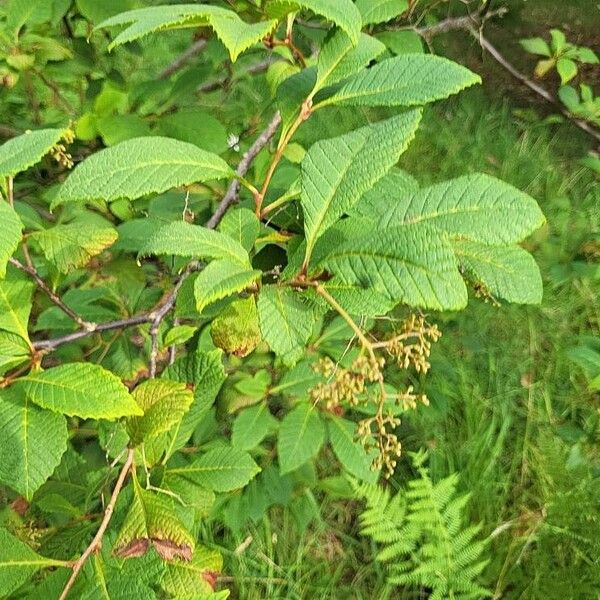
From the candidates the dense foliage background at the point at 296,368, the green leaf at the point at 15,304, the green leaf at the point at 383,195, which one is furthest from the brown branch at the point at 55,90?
the green leaf at the point at 383,195

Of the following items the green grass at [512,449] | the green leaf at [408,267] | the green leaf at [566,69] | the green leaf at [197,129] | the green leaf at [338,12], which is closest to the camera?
the green leaf at [408,267]

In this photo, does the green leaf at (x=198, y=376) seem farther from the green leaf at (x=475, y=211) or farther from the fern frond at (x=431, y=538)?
the fern frond at (x=431, y=538)

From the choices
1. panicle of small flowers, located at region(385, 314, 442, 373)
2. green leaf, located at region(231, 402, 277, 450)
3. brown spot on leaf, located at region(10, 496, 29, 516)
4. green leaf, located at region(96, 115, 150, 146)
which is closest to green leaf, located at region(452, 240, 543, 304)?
panicle of small flowers, located at region(385, 314, 442, 373)

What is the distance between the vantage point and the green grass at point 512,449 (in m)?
→ 1.96

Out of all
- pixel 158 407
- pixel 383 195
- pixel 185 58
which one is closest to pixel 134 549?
pixel 158 407

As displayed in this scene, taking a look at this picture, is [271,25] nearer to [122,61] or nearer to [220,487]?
[220,487]

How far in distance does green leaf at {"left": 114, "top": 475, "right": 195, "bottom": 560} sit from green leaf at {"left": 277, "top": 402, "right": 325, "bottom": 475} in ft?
2.49

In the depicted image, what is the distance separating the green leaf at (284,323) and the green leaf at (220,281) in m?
0.03

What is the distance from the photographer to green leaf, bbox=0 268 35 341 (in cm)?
83

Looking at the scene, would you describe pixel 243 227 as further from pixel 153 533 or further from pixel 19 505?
pixel 19 505

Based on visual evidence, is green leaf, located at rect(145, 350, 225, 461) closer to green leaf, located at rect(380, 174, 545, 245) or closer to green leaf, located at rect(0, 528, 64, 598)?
green leaf, located at rect(0, 528, 64, 598)

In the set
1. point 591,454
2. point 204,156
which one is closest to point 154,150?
point 204,156

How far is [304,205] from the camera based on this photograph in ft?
2.22

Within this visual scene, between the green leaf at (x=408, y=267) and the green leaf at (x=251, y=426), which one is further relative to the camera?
the green leaf at (x=251, y=426)
